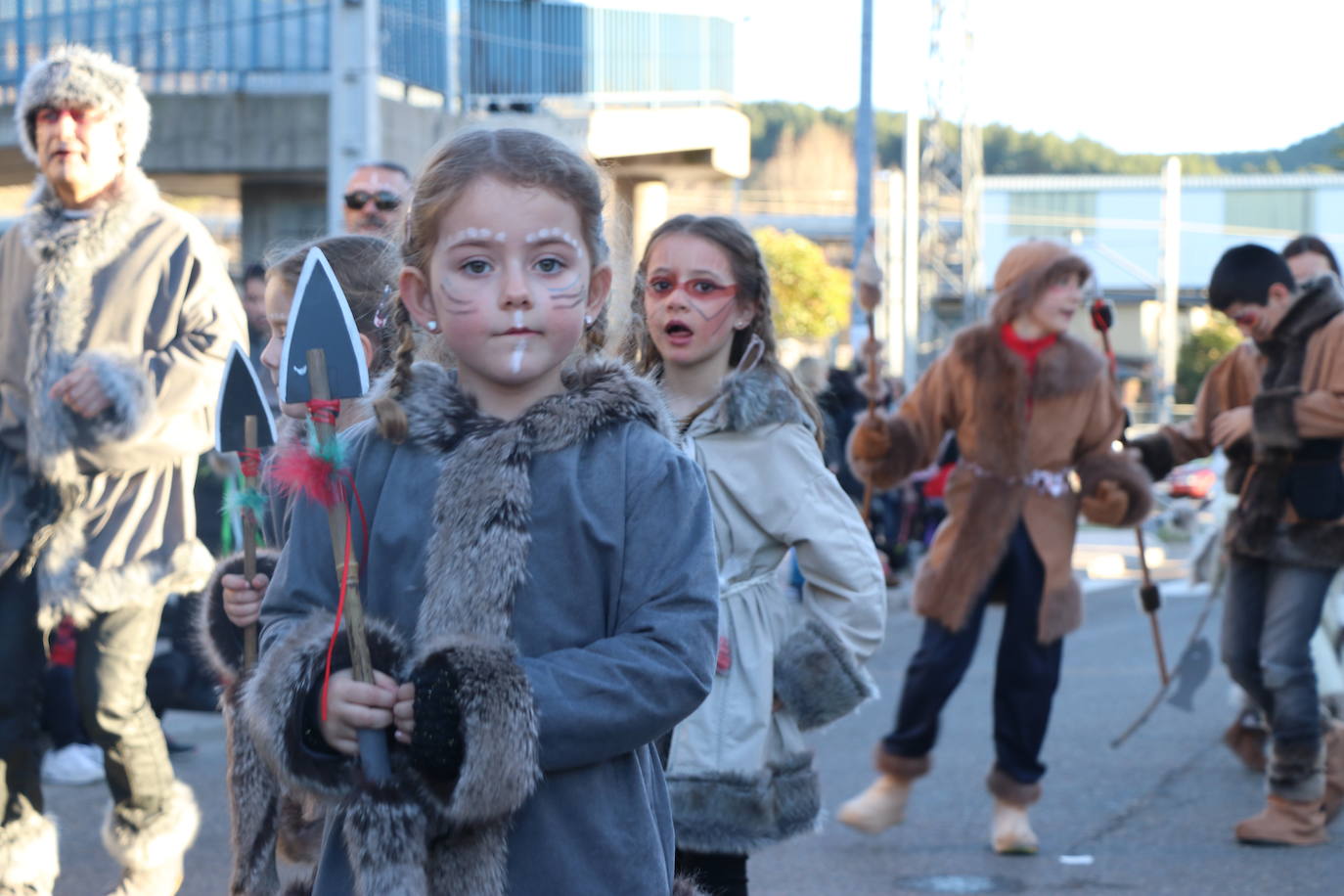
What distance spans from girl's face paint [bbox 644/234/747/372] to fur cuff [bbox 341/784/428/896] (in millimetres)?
2044

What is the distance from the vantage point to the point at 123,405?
449cm

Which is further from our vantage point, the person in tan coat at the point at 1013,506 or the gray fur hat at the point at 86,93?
the person in tan coat at the point at 1013,506

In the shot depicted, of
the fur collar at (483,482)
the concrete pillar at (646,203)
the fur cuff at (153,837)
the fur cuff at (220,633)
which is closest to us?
the fur collar at (483,482)

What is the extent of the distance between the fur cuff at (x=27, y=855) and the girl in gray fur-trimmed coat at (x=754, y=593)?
1850 mm

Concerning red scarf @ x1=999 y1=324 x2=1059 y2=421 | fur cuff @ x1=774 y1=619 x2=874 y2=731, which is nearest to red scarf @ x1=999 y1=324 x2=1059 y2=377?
red scarf @ x1=999 y1=324 x2=1059 y2=421

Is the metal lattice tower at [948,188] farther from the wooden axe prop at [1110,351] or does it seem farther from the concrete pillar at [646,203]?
the wooden axe prop at [1110,351]

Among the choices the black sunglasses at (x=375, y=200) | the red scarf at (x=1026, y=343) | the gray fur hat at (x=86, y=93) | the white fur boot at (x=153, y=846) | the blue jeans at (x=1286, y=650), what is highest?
the gray fur hat at (x=86, y=93)

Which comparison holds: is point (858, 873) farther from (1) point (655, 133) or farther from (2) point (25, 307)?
(1) point (655, 133)

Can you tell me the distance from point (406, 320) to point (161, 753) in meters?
2.51

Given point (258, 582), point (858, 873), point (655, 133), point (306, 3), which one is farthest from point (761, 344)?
point (655, 133)

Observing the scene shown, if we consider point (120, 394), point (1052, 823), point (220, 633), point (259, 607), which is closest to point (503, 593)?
point (259, 607)

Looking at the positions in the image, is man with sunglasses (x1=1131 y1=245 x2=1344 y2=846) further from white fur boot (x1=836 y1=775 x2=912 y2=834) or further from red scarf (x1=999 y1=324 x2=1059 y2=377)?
white fur boot (x1=836 y1=775 x2=912 y2=834)

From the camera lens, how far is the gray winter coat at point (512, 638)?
2197 mm

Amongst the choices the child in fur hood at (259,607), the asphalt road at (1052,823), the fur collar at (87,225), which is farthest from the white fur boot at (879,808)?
the fur collar at (87,225)
